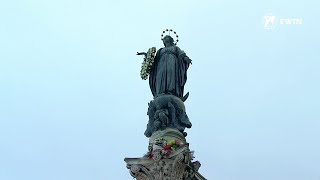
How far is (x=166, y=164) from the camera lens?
1848cm

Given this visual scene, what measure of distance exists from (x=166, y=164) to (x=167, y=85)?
4.75 meters

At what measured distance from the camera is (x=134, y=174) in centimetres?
1891

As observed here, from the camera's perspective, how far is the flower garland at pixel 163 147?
18750 millimetres

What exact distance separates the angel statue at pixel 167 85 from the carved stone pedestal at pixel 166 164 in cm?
216

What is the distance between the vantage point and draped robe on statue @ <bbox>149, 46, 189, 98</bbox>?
2259cm

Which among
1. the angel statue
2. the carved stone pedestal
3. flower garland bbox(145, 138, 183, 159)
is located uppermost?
the angel statue

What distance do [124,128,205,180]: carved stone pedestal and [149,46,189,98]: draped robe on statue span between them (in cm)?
370

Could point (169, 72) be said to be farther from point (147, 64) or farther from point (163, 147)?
point (163, 147)

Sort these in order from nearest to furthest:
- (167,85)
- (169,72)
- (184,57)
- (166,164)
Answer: (166,164) → (167,85) → (169,72) → (184,57)

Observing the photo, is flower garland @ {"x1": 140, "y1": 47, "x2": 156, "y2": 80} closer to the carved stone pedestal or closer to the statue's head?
the statue's head

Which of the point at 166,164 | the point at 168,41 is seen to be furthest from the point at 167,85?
the point at 166,164

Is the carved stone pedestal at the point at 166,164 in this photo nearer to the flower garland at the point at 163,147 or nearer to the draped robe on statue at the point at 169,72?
the flower garland at the point at 163,147

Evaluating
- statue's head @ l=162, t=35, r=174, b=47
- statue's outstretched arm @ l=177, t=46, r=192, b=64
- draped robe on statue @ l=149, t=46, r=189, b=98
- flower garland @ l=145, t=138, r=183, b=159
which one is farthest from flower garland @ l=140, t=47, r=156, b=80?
flower garland @ l=145, t=138, r=183, b=159

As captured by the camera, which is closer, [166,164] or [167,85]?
[166,164]
